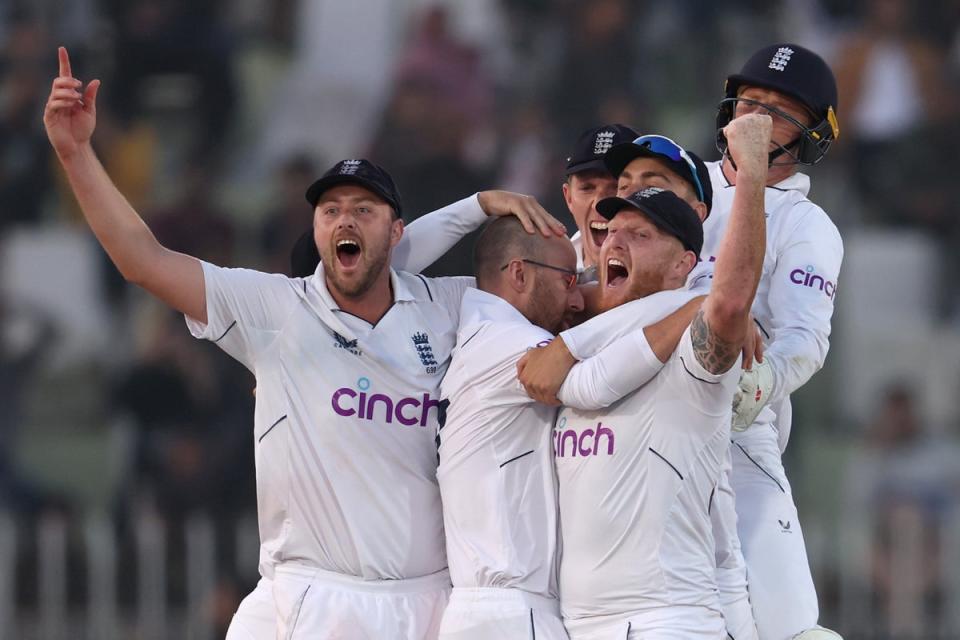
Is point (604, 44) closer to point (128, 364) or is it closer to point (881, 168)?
point (881, 168)

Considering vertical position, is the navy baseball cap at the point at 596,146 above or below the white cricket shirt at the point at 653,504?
above

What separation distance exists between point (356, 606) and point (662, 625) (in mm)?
1158

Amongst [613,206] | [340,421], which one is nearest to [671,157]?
[613,206]

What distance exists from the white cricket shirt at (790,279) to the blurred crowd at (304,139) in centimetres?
608

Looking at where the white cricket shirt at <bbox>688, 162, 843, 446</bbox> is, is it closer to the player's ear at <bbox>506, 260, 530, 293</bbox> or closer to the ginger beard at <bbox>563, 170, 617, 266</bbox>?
the ginger beard at <bbox>563, 170, 617, 266</bbox>

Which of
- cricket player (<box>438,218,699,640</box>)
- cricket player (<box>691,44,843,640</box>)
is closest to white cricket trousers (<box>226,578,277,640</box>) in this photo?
cricket player (<box>438,218,699,640</box>)

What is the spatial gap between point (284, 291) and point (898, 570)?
6.54 meters

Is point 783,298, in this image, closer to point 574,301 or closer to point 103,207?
point 574,301

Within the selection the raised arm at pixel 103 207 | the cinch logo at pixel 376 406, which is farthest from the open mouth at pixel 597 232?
the raised arm at pixel 103 207

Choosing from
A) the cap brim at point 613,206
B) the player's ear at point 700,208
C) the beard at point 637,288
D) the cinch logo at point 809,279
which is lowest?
→ the beard at point 637,288

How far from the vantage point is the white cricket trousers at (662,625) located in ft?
18.6

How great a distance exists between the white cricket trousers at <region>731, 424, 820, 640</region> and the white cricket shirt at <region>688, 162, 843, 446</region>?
105 mm

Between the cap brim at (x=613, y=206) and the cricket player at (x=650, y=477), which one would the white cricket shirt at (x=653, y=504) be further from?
the cap brim at (x=613, y=206)

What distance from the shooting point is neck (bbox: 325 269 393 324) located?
6.42 metres
